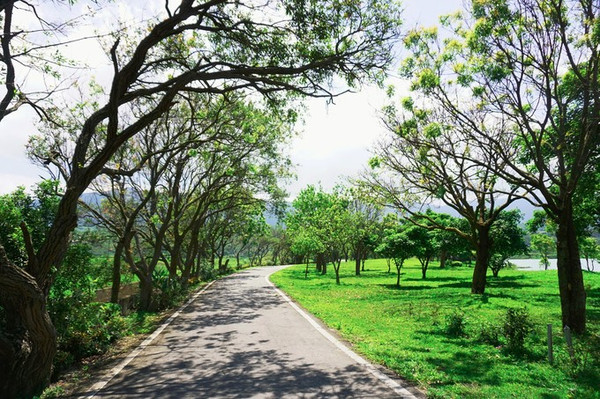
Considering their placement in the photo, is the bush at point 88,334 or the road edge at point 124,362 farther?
the bush at point 88,334

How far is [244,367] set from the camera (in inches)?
286

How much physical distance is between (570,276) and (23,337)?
38.6 feet

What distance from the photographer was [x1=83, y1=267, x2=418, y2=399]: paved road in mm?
5875

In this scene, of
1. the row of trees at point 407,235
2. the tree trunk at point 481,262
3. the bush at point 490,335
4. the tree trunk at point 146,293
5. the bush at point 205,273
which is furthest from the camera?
the bush at point 205,273

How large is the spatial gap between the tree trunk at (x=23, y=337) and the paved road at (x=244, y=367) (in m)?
0.98

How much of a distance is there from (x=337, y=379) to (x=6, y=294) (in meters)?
5.03

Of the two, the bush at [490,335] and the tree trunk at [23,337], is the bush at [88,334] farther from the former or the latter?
the bush at [490,335]

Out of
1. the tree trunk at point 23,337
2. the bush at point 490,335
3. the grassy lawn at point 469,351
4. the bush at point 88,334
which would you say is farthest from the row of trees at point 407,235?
the tree trunk at point 23,337

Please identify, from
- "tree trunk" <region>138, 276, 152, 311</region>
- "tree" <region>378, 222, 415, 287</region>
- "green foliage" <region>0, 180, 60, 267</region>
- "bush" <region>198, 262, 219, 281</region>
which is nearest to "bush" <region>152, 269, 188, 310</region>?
"tree trunk" <region>138, 276, 152, 311</region>

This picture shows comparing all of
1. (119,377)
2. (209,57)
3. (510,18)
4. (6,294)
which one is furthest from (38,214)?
(510,18)

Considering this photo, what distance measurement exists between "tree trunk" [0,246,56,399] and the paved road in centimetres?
98

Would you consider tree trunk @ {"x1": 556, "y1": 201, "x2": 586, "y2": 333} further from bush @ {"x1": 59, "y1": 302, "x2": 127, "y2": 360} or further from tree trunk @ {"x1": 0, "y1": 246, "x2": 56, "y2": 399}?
tree trunk @ {"x1": 0, "y1": 246, "x2": 56, "y2": 399}

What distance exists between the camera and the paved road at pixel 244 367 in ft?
19.3

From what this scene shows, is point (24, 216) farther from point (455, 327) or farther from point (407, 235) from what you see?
point (407, 235)
